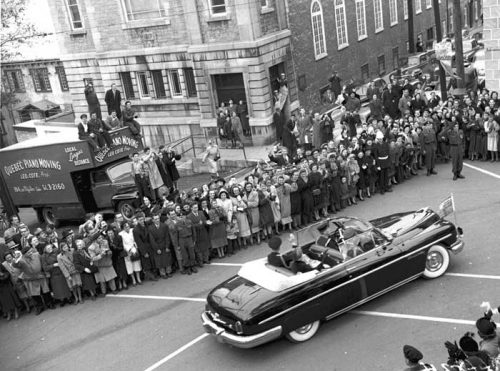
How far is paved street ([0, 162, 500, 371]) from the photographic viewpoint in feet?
30.7

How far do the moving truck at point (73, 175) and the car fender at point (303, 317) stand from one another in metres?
9.16

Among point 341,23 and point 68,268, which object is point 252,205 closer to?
point 68,268

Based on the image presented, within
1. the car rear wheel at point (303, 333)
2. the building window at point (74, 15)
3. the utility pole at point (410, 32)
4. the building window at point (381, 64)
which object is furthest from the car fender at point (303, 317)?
the utility pole at point (410, 32)

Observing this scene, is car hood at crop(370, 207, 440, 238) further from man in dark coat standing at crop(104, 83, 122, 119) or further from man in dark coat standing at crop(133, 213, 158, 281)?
man in dark coat standing at crop(104, 83, 122, 119)

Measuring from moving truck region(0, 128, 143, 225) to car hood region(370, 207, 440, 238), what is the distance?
28.3 feet

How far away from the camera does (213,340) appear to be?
10.3 meters

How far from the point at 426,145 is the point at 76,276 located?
10551mm

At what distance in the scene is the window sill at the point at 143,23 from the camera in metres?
24.7

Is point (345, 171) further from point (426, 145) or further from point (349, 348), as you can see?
point (349, 348)

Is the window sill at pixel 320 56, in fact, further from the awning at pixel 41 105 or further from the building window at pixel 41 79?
the building window at pixel 41 79

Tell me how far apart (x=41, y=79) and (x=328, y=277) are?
31.9 meters

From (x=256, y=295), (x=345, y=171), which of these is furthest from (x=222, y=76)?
(x=256, y=295)

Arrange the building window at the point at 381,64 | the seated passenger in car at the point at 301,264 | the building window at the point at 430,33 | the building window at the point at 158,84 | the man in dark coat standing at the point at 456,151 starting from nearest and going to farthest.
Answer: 1. the seated passenger in car at the point at 301,264
2. the man in dark coat standing at the point at 456,151
3. the building window at the point at 158,84
4. the building window at the point at 381,64
5. the building window at the point at 430,33

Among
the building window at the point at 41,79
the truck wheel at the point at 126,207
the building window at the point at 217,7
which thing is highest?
the building window at the point at 217,7
